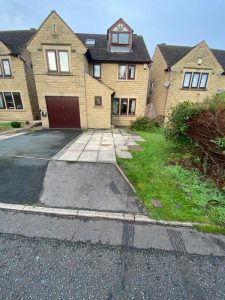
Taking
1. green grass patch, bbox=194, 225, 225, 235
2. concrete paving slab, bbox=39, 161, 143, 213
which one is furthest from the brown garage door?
green grass patch, bbox=194, 225, 225, 235

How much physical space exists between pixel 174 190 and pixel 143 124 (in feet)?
35.6

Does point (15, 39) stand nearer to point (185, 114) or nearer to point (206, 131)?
point (185, 114)

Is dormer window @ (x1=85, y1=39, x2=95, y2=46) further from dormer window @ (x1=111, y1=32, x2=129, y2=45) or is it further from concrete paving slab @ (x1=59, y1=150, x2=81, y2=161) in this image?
concrete paving slab @ (x1=59, y1=150, x2=81, y2=161)

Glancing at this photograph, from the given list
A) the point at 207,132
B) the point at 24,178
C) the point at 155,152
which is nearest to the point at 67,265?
the point at 24,178

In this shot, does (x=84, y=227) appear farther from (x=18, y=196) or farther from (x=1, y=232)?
(x=18, y=196)

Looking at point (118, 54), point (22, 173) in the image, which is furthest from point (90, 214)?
point (118, 54)

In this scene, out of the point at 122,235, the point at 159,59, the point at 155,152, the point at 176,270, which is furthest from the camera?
the point at 159,59

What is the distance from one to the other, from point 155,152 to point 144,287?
220 inches

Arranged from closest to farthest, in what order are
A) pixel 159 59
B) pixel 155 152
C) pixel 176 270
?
1. pixel 176 270
2. pixel 155 152
3. pixel 159 59

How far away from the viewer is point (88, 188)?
4215 mm

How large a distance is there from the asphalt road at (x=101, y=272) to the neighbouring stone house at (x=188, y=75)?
14408 mm

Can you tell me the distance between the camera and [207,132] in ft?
15.7

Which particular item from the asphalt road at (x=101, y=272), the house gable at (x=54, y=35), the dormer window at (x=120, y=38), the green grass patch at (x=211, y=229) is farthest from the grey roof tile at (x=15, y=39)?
the green grass patch at (x=211, y=229)

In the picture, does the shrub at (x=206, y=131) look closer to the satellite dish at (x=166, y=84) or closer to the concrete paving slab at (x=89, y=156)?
the concrete paving slab at (x=89, y=156)
